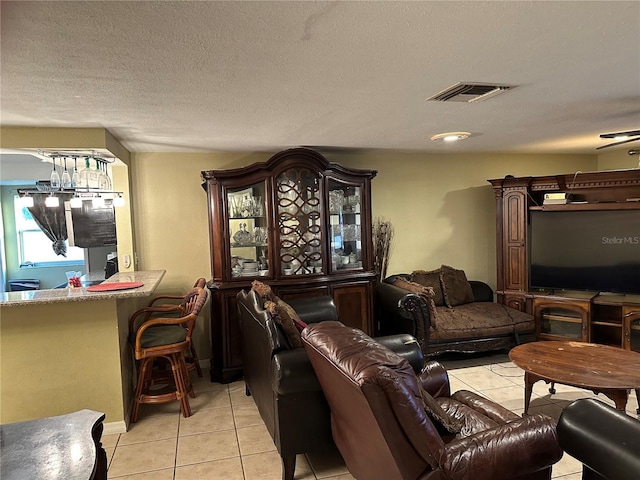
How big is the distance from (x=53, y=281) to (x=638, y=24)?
8.36 m

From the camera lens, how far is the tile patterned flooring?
8.40 ft

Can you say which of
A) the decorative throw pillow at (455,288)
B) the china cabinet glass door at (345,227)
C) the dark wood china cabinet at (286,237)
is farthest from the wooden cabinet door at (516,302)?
the china cabinet glass door at (345,227)

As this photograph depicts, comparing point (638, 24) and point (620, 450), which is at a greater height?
point (638, 24)

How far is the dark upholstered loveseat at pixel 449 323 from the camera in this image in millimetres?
4086

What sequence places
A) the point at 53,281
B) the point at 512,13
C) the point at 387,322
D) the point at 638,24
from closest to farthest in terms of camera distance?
1. the point at 512,13
2. the point at 638,24
3. the point at 387,322
4. the point at 53,281

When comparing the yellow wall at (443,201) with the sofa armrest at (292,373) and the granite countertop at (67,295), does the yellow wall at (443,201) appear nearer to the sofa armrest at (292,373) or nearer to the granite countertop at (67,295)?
the granite countertop at (67,295)

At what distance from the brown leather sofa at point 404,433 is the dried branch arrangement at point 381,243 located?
3.01 m

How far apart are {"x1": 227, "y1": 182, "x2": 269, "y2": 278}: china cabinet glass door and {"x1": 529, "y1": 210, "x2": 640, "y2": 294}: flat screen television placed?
3.00 metres

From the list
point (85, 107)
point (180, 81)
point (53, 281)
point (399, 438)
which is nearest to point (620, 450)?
point (399, 438)

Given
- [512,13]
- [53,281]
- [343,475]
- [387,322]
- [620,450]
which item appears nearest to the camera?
[620,450]

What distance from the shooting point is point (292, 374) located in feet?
7.43

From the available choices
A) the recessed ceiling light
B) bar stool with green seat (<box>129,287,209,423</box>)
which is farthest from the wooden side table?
the recessed ceiling light

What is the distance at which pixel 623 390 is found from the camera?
2.59 m

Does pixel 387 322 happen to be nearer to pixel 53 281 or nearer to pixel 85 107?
pixel 85 107
